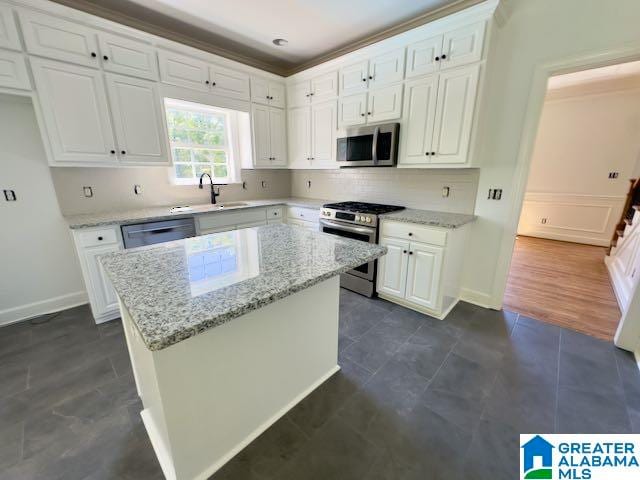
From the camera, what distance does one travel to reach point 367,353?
2037 mm

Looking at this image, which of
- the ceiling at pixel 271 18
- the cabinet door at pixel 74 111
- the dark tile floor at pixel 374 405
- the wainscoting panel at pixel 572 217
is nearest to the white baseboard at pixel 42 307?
the dark tile floor at pixel 374 405

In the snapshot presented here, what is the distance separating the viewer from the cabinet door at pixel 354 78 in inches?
110

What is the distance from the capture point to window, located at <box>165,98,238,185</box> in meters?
3.14

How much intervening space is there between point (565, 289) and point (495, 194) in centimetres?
170

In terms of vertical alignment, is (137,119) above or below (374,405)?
above

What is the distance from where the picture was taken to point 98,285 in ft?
7.68

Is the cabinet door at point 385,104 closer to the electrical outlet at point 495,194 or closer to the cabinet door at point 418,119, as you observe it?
the cabinet door at point 418,119

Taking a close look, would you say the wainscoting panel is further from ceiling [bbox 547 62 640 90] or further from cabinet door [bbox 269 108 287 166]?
cabinet door [bbox 269 108 287 166]

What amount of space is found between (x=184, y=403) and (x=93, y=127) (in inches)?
99.0

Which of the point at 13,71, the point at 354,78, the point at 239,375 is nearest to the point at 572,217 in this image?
the point at 354,78

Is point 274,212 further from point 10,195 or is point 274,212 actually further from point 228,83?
point 10,195

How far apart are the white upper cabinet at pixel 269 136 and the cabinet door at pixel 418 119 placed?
1.81 metres

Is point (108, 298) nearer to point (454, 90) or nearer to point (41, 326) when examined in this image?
point (41, 326)

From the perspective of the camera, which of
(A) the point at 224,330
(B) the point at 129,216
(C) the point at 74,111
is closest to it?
(A) the point at 224,330
